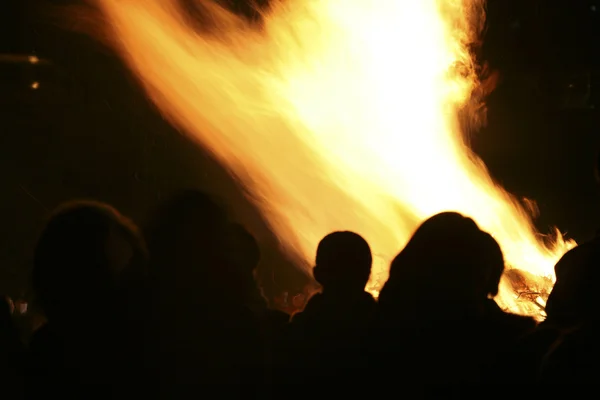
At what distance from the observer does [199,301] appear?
8.71ft

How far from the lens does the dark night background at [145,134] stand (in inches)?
430

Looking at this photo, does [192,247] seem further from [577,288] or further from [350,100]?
[350,100]

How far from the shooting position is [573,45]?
10.9 metres

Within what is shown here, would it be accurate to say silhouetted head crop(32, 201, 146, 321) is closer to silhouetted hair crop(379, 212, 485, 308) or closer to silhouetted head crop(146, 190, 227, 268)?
silhouetted head crop(146, 190, 227, 268)

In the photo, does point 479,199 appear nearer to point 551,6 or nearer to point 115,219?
point 551,6

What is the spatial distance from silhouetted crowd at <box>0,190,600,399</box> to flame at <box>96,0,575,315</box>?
15.4ft

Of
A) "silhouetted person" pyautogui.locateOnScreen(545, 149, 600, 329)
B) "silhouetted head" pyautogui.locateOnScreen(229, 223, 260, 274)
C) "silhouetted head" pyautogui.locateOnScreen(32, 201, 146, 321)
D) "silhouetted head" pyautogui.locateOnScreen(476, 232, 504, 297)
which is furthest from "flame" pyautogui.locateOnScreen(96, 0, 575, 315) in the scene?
"silhouetted head" pyautogui.locateOnScreen(32, 201, 146, 321)

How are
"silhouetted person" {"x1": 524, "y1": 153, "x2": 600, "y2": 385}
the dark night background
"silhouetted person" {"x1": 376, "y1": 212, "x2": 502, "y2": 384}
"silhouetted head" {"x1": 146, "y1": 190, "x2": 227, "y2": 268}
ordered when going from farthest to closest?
the dark night background < "silhouetted head" {"x1": 146, "y1": 190, "x2": 227, "y2": 268} < "silhouetted person" {"x1": 376, "y1": 212, "x2": 502, "y2": 384} < "silhouetted person" {"x1": 524, "y1": 153, "x2": 600, "y2": 385}

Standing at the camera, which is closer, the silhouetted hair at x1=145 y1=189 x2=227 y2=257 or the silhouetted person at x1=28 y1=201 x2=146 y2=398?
the silhouetted person at x1=28 y1=201 x2=146 y2=398

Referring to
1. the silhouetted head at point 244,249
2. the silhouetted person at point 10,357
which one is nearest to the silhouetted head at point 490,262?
the silhouetted head at point 244,249

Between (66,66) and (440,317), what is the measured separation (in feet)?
35.8

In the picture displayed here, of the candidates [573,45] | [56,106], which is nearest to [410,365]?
[573,45]

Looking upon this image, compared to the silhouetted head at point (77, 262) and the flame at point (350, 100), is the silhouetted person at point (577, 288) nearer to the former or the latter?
the silhouetted head at point (77, 262)

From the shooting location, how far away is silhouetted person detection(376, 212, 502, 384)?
2.58 m
